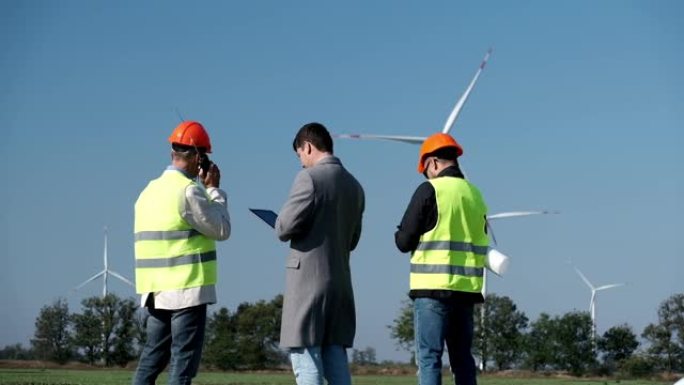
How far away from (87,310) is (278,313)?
14.0 meters

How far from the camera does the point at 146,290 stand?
9.21 meters

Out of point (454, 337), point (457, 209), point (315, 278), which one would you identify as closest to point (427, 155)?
point (457, 209)

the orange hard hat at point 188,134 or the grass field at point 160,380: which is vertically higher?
the orange hard hat at point 188,134

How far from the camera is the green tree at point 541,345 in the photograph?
84562 mm

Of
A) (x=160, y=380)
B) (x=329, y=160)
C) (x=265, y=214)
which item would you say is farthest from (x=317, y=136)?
(x=160, y=380)

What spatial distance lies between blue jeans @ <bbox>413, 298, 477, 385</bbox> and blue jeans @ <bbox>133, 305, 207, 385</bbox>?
218 cm

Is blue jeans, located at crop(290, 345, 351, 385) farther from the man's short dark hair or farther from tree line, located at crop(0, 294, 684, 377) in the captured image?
tree line, located at crop(0, 294, 684, 377)

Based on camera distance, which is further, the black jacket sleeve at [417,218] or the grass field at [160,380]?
the grass field at [160,380]

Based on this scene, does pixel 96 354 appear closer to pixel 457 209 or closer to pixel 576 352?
pixel 576 352

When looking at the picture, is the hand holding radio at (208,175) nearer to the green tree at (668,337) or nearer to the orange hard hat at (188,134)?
the orange hard hat at (188,134)

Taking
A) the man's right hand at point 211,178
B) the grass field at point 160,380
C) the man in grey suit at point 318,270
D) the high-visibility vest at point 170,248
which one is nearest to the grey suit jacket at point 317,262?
the man in grey suit at point 318,270

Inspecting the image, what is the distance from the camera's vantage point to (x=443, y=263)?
10.4 m

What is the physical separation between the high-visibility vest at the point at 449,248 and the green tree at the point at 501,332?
7354 centimetres

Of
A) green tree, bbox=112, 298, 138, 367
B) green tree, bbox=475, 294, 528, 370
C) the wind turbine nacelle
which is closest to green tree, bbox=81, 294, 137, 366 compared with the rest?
green tree, bbox=112, 298, 138, 367
